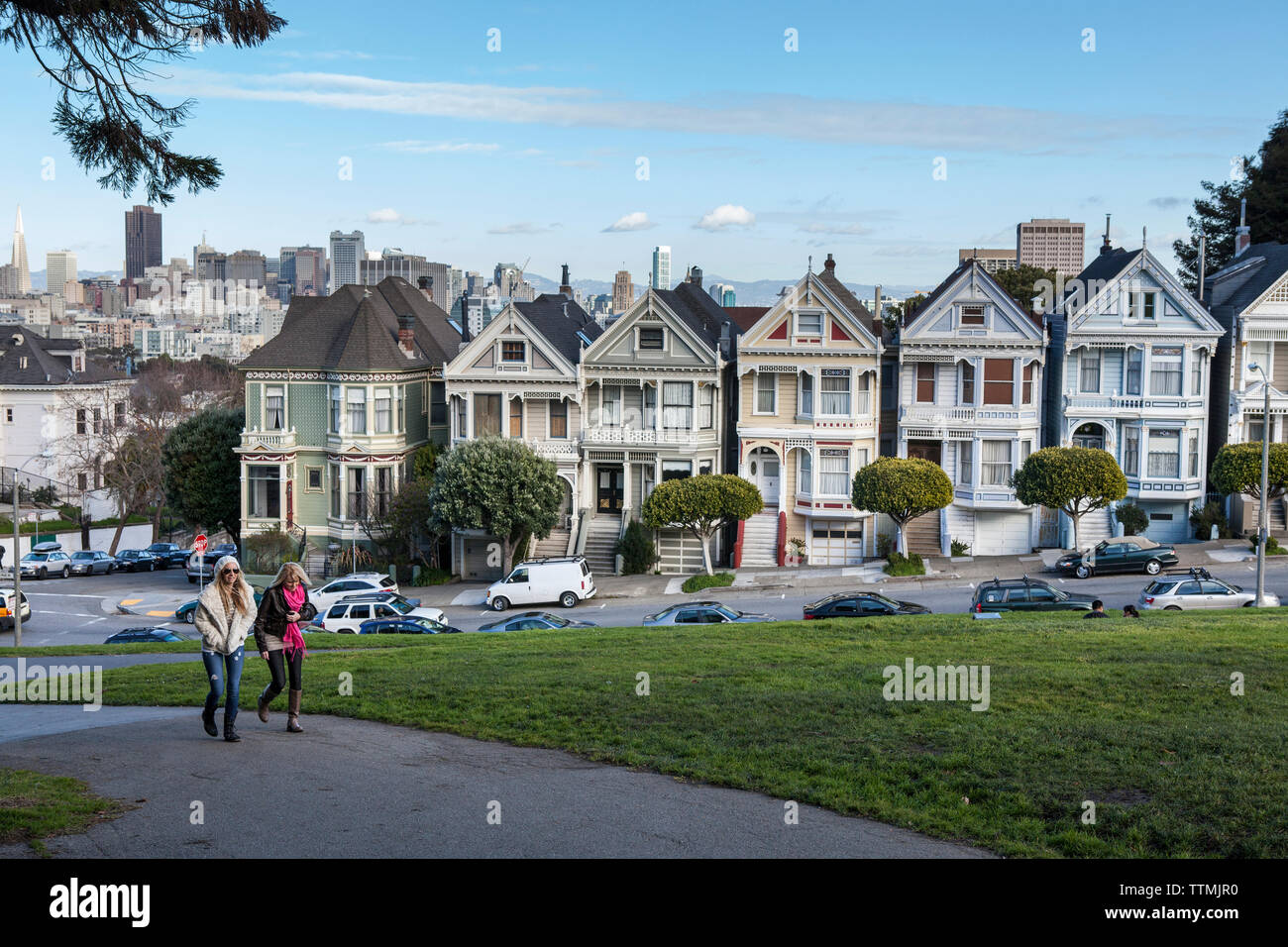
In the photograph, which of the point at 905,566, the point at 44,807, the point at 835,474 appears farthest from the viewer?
the point at 835,474

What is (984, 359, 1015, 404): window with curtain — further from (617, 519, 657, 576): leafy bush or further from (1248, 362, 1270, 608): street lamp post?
(617, 519, 657, 576): leafy bush

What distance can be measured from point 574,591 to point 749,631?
1871cm

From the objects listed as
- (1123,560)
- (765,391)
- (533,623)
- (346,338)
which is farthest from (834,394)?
(346,338)

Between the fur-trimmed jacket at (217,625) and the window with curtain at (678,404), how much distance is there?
37.9 metres

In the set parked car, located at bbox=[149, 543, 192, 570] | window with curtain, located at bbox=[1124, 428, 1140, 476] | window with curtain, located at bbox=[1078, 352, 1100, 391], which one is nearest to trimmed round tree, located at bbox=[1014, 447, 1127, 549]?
window with curtain, located at bbox=[1124, 428, 1140, 476]

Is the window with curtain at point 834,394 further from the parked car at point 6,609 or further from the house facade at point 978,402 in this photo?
the parked car at point 6,609

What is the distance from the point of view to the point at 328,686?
64.5 feet

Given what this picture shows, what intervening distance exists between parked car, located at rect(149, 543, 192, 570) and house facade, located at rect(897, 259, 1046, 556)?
36616 millimetres

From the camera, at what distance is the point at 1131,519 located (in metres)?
49.1

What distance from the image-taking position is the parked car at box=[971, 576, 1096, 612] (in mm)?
32344

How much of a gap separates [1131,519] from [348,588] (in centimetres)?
2935

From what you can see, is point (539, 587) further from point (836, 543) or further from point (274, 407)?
point (274, 407)
